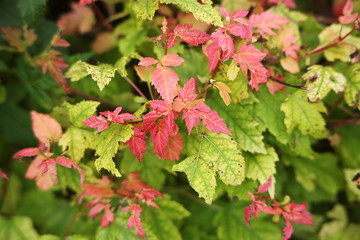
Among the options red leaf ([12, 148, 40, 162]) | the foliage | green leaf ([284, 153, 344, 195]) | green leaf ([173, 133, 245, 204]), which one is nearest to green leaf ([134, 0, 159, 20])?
the foliage

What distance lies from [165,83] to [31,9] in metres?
0.78

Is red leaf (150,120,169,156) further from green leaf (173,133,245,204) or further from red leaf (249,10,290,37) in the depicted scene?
red leaf (249,10,290,37)

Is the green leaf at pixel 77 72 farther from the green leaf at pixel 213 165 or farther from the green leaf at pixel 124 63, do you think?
the green leaf at pixel 213 165

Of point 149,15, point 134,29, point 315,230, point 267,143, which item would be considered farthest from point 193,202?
point 149,15

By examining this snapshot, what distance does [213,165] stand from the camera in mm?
1052

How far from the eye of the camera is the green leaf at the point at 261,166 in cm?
123

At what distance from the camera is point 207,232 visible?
183 centimetres

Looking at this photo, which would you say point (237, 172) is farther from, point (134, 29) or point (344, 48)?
point (134, 29)

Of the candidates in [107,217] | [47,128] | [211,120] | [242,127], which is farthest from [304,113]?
[47,128]

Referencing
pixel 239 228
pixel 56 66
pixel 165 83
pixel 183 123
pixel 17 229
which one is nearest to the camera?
pixel 165 83

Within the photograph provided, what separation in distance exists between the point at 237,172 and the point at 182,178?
2.72ft

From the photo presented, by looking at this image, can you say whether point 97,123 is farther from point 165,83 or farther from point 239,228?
point 239,228

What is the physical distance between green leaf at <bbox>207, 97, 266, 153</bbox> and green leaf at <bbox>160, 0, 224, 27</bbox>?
36 cm

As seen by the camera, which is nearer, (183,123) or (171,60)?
(171,60)
